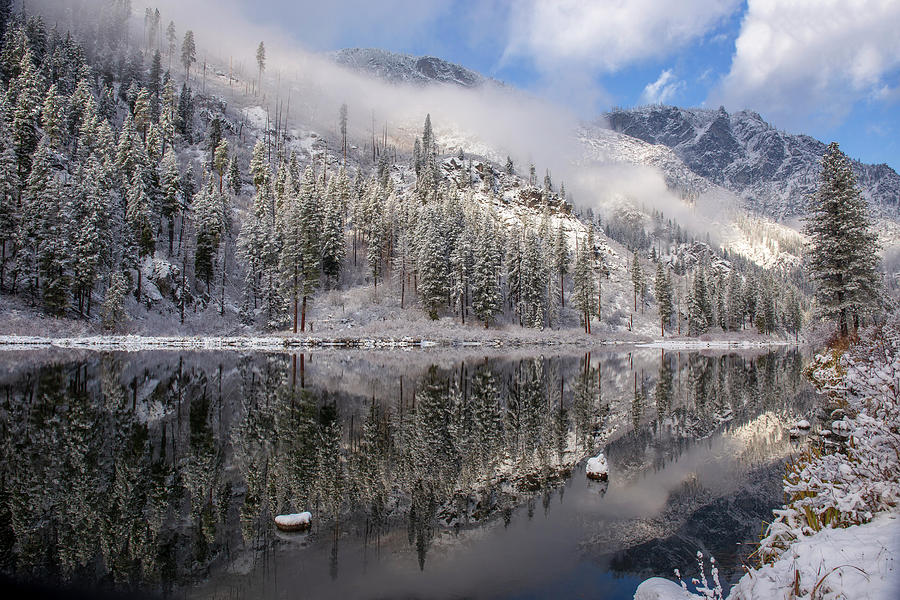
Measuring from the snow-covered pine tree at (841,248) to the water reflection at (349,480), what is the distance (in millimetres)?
10731

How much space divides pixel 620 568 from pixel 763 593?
4.40 metres

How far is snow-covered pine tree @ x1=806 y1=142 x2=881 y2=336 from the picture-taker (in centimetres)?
2953

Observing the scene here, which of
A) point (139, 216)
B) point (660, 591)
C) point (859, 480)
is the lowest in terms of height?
point (660, 591)

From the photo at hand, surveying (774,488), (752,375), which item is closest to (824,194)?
(752,375)

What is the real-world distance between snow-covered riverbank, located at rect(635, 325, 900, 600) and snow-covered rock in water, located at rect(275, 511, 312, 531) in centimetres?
599

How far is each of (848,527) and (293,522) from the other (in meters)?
8.61

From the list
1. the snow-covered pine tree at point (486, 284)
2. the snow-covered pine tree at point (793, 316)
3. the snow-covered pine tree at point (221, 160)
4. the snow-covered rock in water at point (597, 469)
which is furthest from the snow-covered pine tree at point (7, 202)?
the snow-covered pine tree at point (793, 316)

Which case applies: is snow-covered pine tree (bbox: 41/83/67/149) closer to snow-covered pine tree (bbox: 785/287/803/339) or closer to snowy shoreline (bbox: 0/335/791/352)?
snowy shoreline (bbox: 0/335/791/352)

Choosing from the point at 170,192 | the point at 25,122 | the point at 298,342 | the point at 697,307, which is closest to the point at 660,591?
the point at 298,342

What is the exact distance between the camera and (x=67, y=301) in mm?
47250

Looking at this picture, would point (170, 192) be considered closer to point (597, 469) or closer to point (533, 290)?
point (533, 290)

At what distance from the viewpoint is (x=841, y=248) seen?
2991 centimetres

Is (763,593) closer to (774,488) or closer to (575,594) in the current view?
(575,594)

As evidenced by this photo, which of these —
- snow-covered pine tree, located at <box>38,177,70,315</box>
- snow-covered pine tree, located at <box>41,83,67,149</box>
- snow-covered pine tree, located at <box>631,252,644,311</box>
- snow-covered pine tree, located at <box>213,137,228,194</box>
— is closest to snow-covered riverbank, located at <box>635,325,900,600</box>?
snow-covered pine tree, located at <box>38,177,70,315</box>
